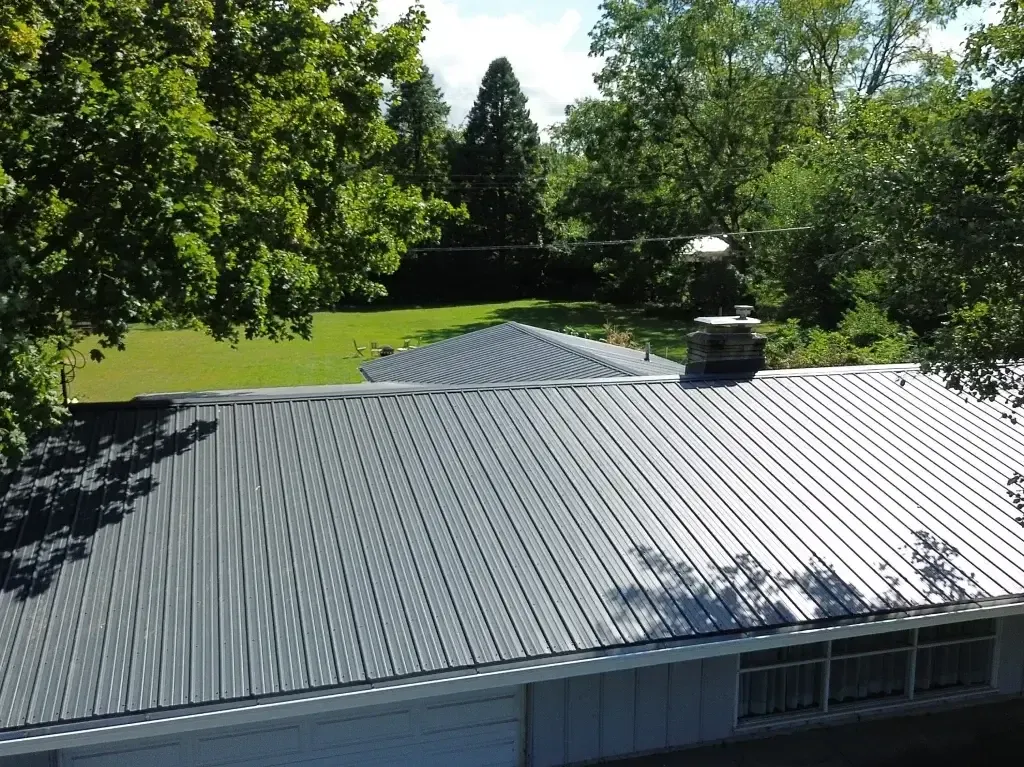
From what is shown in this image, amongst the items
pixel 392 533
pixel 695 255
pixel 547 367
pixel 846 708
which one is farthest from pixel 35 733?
pixel 695 255

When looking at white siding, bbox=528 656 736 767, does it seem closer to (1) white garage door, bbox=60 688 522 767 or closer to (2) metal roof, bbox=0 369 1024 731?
(1) white garage door, bbox=60 688 522 767

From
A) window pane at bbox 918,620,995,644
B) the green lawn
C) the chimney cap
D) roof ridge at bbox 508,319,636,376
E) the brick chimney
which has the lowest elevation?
the green lawn

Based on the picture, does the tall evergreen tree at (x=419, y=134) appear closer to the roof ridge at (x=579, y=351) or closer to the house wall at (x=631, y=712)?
the roof ridge at (x=579, y=351)

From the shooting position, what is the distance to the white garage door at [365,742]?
803cm

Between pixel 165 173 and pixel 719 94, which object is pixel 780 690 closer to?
pixel 165 173

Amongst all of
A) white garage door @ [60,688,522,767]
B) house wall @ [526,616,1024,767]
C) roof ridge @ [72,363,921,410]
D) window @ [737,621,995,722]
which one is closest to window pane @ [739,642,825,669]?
window @ [737,621,995,722]

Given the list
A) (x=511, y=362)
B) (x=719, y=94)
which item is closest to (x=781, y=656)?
(x=511, y=362)

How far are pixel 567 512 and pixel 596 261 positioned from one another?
141ft

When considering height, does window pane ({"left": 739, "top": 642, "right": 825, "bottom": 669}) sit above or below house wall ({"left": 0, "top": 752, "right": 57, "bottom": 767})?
above

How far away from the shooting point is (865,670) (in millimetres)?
10070

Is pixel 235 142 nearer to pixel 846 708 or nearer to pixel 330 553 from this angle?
pixel 330 553

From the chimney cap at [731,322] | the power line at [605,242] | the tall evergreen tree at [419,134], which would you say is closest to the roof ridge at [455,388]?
the chimney cap at [731,322]

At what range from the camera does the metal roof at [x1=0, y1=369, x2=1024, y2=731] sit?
295 inches

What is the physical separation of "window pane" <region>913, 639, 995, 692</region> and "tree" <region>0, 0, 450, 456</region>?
883 centimetres
